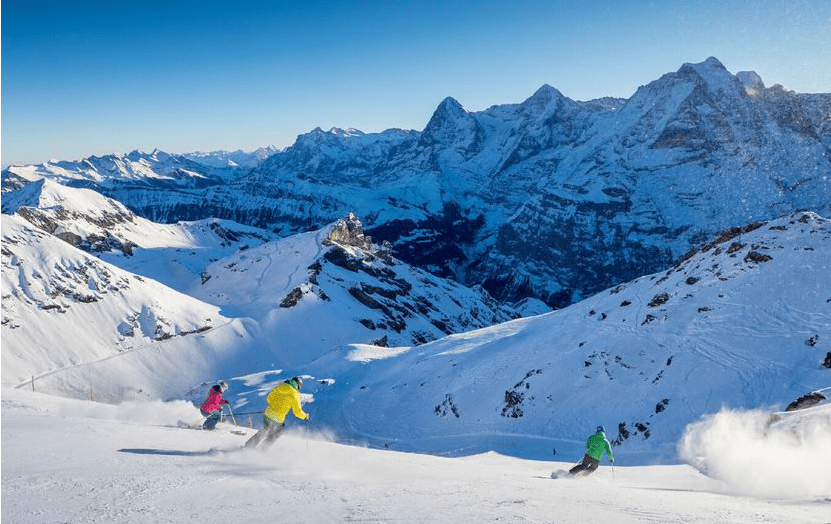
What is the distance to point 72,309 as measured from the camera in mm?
88125

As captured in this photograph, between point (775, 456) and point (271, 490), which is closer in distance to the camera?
point (271, 490)

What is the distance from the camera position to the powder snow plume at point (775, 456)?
13.7m

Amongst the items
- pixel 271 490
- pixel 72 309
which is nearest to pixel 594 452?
pixel 271 490

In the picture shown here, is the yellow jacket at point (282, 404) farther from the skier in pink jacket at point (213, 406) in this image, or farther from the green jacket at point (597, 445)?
the green jacket at point (597, 445)

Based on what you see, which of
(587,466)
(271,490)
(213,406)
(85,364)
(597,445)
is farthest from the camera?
(85,364)

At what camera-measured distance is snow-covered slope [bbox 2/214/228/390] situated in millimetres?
78125

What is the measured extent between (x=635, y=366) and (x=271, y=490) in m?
31.4

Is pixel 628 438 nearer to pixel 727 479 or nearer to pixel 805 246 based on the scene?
pixel 727 479

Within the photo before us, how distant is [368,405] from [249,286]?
9106 centimetres

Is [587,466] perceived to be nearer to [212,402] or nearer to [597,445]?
[597,445]

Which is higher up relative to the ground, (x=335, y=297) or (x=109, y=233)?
(x=109, y=233)

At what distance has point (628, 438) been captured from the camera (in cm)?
3042

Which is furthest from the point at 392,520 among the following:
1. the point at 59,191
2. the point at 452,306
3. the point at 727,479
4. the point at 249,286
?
the point at 59,191

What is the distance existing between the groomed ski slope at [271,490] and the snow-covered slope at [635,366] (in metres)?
17.7
